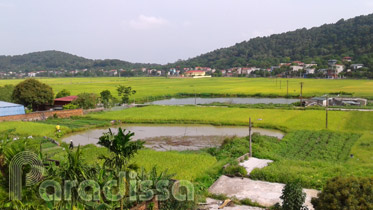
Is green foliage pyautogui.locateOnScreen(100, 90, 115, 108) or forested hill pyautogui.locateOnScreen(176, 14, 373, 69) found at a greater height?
forested hill pyautogui.locateOnScreen(176, 14, 373, 69)

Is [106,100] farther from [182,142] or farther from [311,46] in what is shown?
[311,46]

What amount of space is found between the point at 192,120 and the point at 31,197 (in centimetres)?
1930

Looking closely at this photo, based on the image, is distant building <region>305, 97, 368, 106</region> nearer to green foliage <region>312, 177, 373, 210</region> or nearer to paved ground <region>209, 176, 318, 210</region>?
paved ground <region>209, 176, 318, 210</region>

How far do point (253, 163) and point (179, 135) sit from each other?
27.9 feet

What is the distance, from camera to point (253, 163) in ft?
41.7

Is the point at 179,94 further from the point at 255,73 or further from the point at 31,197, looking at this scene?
the point at 255,73

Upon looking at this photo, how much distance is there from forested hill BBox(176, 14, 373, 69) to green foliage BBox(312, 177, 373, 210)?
81.8 meters

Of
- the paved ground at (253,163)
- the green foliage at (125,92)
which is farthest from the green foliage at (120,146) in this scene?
the green foliage at (125,92)

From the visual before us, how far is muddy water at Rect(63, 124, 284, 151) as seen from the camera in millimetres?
17977

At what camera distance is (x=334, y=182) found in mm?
7039

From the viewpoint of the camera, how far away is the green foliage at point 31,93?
29.1 metres

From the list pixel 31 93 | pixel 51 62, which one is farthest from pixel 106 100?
pixel 51 62

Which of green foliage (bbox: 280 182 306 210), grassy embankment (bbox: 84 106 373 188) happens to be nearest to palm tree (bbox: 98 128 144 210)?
green foliage (bbox: 280 182 306 210)

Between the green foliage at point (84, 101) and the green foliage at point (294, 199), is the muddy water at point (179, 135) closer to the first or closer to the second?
the green foliage at point (84, 101)
